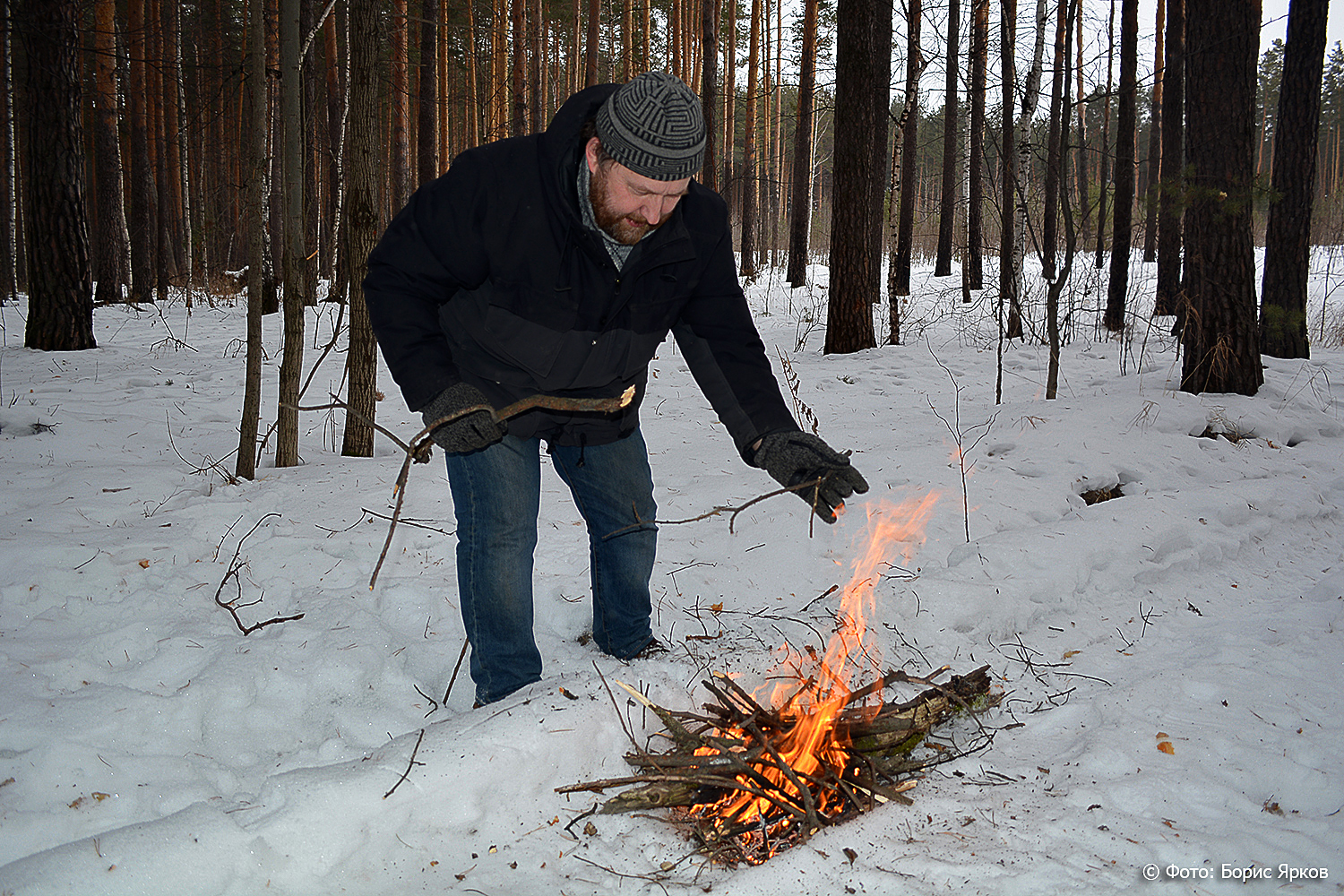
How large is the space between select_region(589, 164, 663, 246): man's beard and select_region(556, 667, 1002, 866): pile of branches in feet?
4.40

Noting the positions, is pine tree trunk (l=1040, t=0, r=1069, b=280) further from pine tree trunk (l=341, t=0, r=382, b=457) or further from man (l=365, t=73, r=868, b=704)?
pine tree trunk (l=341, t=0, r=382, b=457)

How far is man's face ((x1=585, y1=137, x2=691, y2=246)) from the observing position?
82.9 inches

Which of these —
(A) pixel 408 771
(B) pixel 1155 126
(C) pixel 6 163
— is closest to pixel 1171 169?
(A) pixel 408 771

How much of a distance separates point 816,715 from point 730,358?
1124 millimetres

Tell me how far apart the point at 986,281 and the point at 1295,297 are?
35.0ft

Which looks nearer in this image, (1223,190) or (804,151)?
(1223,190)

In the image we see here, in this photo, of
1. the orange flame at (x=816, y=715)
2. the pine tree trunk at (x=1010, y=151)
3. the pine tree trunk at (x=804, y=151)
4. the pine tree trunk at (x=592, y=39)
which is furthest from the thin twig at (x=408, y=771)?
the pine tree trunk at (x=804, y=151)

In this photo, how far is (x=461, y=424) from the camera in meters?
2.11

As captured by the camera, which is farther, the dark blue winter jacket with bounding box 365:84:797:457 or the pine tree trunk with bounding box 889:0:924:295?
the pine tree trunk with bounding box 889:0:924:295

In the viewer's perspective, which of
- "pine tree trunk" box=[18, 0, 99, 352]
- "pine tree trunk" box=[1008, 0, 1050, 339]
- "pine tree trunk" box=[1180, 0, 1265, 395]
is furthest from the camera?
"pine tree trunk" box=[18, 0, 99, 352]

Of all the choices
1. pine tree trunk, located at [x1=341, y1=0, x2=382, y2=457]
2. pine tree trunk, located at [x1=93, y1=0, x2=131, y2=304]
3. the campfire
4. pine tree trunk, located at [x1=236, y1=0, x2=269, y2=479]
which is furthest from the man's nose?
pine tree trunk, located at [x1=93, y1=0, x2=131, y2=304]

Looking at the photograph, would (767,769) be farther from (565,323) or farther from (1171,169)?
(1171,169)

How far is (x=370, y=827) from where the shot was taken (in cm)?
193

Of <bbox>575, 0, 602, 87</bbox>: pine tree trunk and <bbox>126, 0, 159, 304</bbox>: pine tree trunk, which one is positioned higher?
<bbox>575, 0, 602, 87</bbox>: pine tree trunk
